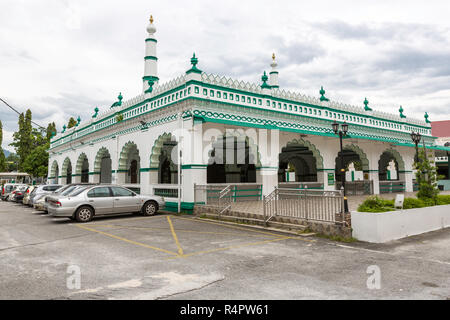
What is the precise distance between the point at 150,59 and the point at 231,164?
9.03 meters

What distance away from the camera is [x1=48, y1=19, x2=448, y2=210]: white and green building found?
13.1m

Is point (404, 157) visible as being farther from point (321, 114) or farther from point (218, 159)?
point (218, 159)

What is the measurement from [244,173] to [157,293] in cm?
1789

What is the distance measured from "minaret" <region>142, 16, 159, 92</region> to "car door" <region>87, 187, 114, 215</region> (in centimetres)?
820

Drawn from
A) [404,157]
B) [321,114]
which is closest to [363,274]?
[321,114]

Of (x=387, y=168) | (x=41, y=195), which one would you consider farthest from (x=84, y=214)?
(x=387, y=168)

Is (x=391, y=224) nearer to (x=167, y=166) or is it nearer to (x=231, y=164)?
(x=231, y=164)

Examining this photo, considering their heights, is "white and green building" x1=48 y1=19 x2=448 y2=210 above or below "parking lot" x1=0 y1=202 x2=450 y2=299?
above

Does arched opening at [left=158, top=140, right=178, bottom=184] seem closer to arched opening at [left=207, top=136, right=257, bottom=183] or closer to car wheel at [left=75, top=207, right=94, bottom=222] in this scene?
arched opening at [left=207, top=136, right=257, bottom=183]

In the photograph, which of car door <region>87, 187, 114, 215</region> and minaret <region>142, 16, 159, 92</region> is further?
minaret <region>142, 16, 159, 92</region>

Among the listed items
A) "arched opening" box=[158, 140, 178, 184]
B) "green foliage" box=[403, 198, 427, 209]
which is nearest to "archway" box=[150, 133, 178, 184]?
"arched opening" box=[158, 140, 178, 184]

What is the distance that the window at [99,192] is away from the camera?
11551mm
